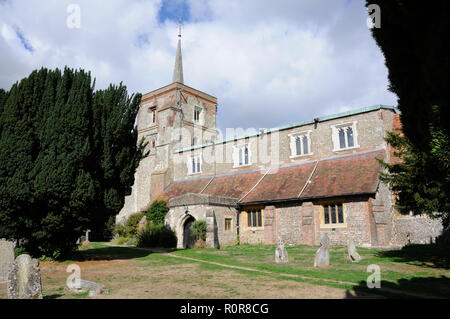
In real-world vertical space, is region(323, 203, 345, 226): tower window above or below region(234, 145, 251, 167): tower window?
below

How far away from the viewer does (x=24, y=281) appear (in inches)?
280

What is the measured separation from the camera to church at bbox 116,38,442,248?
1917cm

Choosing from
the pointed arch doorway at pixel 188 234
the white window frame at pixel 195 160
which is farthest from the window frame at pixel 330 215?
the white window frame at pixel 195 160

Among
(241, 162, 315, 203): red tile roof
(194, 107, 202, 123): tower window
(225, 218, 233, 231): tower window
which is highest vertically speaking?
(194, 107, 202, 123): tower window

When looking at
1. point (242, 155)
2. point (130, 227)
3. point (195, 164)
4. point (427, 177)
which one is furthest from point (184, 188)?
point (427, 177)

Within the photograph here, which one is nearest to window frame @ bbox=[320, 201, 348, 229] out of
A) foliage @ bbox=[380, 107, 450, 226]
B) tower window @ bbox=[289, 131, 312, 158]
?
tower window @ bbox=[289, 131, 312, 158]

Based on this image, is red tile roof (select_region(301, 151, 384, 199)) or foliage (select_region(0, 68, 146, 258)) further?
red tile roof (select_region(301, 151, 384, 199))

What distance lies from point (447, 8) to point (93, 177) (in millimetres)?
13190

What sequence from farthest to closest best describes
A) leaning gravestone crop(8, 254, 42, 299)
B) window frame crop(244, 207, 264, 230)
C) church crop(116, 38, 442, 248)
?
window frame crop(244, 207, 264, 230), church crop(116, 38, 442, 248), leaning gravestone crop(8, 254, 42, 299)

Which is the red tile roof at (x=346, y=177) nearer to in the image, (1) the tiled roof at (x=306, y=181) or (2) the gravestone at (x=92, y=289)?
(1) the tiled roof at (x=306, y=181)

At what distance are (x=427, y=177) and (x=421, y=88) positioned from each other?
12.5 ft

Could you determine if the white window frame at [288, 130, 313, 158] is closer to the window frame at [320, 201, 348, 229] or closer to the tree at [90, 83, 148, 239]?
the window frame at [320, 201, 348, 229]

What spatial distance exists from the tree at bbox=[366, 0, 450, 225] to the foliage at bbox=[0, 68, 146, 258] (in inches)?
440

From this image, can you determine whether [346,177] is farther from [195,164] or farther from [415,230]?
[195,164]
